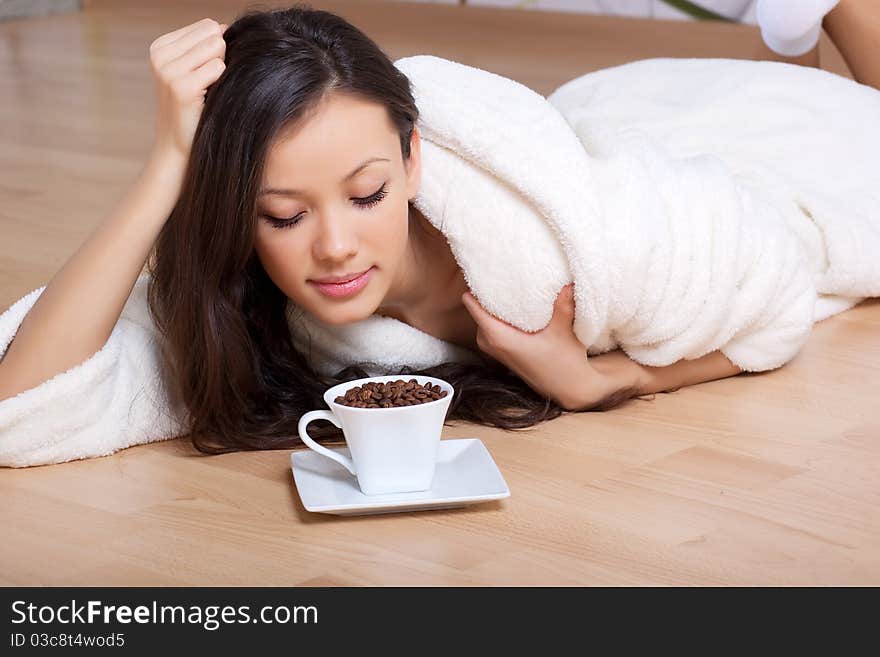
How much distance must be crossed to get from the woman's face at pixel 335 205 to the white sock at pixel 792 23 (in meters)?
1.16

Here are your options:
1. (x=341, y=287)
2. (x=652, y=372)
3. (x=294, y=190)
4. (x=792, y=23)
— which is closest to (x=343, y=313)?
(x=341, y=287)

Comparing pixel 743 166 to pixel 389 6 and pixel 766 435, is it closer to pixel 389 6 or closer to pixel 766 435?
pixel 766 435

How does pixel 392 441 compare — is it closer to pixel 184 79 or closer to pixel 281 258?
pixel 281 258

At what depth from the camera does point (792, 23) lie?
233cm

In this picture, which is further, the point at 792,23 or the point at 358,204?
the point at 792,23

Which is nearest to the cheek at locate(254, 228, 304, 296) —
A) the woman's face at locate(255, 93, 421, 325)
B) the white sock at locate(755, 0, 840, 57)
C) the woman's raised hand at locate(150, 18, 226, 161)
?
the woman's face at locate(255, 93, 421, 325)

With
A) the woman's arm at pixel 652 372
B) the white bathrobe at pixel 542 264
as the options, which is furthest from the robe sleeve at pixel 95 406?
the woman's arm at pixel 652 372

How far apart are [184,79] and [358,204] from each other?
21 cm

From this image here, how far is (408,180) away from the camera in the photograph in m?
1.47

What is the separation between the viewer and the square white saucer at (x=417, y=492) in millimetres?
1272

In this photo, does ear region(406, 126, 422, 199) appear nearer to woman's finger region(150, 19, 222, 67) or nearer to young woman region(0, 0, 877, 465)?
young woman region(0, 0, 877, 465)

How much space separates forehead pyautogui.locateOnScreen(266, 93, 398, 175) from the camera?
4.31ft

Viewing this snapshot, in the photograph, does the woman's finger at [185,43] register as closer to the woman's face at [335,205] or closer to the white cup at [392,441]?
the woman's face at [335,205]
